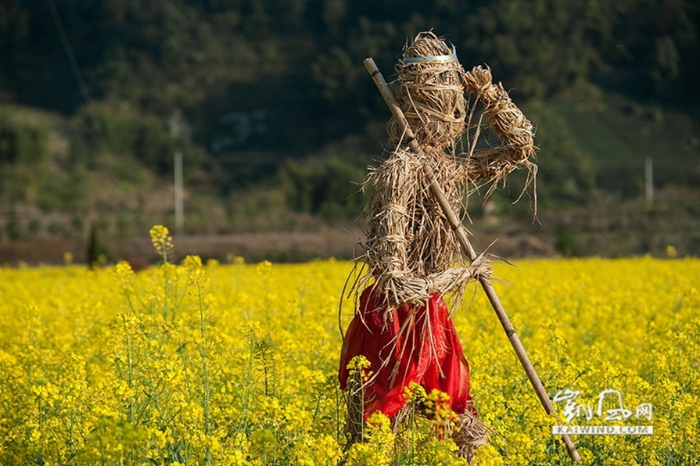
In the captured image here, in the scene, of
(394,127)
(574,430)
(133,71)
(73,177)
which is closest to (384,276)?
(394,127)

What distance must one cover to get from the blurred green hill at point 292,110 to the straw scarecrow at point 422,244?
8.25 feet

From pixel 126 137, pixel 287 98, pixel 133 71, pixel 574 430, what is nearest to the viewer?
pixel 574 430

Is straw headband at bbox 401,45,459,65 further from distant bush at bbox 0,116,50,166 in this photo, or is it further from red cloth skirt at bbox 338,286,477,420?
distant bush at bbox 0,116,50,166

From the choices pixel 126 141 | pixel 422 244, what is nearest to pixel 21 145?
pixel 126 141

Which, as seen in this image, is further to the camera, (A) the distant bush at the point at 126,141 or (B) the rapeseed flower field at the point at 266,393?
(A) the distant bush at the point at 126,141

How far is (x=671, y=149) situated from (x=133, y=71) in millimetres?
40211

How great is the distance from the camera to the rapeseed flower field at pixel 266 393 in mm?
4141

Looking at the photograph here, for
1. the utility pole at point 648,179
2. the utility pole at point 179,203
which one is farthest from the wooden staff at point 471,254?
the utility pole at point 648,179

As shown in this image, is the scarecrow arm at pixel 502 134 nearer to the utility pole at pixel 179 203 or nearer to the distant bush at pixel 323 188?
the utility pole at pixel 179 203

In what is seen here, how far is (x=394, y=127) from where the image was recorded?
4.80 meters

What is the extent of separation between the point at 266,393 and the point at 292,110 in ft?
159

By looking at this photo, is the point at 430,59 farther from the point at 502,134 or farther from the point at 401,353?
the point at 401,353

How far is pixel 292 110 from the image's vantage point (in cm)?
5256

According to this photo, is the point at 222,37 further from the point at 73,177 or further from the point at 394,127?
the point at 394,127
